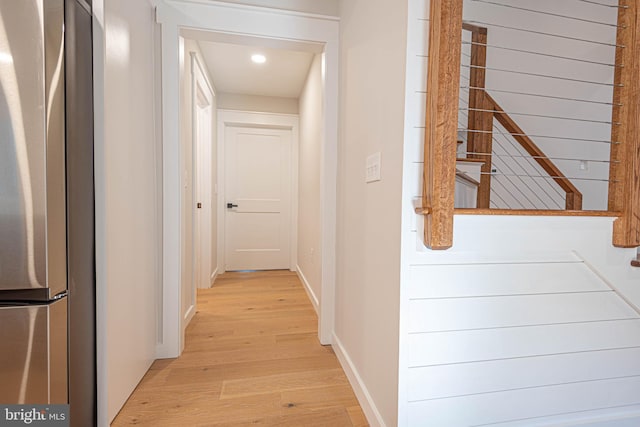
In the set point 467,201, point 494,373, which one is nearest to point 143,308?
point 494,373

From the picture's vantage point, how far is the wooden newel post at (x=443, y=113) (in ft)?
3.15

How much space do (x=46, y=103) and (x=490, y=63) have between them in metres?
3.86

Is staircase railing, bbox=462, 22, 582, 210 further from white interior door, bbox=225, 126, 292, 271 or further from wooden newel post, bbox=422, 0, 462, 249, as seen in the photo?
white interior door, bbox=225, 126, 292, 271

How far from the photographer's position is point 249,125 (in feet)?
12.7

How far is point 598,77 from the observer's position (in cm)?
264

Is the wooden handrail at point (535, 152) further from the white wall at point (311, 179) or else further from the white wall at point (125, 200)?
the white wall at point (125, 200)

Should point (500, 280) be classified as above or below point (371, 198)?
below

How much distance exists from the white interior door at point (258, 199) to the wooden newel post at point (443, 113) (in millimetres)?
3220

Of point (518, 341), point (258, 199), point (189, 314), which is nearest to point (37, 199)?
point (189, 314)

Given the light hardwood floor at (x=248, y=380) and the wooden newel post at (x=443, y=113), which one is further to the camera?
the light hardwood floor at (x=248, y=380)

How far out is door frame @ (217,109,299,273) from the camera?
3740mm

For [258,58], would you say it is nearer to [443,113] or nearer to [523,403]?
[443,113]

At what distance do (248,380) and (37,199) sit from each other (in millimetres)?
1333

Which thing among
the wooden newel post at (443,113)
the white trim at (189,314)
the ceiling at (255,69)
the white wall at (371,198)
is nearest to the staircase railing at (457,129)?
the wooden newel post at (443,113)
